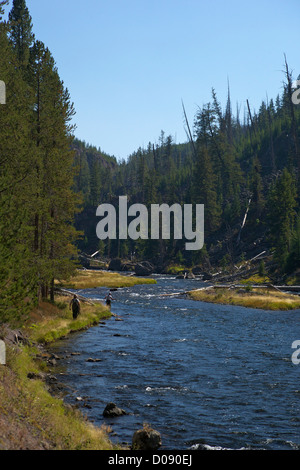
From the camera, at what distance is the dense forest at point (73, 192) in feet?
63.7

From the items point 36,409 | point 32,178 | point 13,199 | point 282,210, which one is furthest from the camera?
point 282,210

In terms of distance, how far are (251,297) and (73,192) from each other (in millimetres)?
21661

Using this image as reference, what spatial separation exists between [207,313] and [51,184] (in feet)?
57.7

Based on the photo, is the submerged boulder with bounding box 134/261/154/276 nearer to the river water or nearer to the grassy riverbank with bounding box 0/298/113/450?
the river water

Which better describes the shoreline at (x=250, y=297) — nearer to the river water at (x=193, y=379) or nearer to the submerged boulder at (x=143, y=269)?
the river water at (x=193, y=379)

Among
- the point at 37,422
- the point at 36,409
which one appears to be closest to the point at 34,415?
the point at 37,422

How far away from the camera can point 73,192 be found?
120ft

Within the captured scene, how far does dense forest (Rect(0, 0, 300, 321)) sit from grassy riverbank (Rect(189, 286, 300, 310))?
1228cm

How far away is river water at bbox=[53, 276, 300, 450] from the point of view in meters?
13.1

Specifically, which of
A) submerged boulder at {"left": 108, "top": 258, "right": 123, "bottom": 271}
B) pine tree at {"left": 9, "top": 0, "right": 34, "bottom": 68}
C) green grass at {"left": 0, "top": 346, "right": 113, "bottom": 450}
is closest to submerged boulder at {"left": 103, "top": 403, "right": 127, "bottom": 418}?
green grass at {"left": 0, "top": 346, "right": 113, "bottom": 450}

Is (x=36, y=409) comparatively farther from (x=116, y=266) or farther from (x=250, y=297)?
(x=116, y=266)
